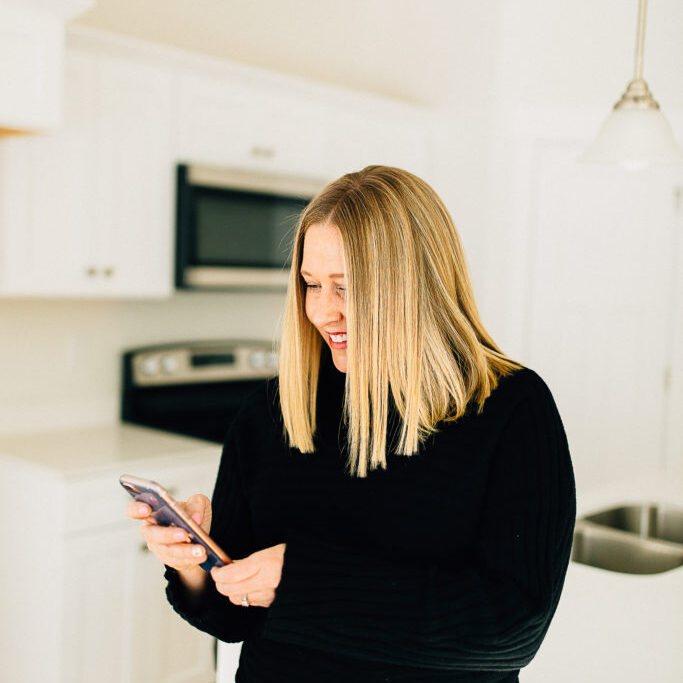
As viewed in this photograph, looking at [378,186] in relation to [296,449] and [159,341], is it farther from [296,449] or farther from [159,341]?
[159,341]

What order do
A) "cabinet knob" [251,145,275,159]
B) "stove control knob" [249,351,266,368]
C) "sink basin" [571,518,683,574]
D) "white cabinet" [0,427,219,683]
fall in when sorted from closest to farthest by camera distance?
1. "sink basin" [571,518,683,574]
2. "white cabinet" [0,427,219,683]
3. "cabinet knob" [251,145,275,159]
4. "stove control knob" [249,351,266,368]

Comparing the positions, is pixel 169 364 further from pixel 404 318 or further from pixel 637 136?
pixel 404 318

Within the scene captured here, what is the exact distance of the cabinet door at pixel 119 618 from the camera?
2.36 meters

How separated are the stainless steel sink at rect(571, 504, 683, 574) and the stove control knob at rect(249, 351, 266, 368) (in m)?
1.53

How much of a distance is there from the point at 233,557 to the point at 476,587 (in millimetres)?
384

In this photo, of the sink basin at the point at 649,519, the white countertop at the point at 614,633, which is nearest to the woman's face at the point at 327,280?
the white countertop at the point at 614,633

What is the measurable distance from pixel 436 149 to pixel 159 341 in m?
1.51

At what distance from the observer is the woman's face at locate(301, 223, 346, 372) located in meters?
1.14

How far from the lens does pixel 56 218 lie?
8.32 ft

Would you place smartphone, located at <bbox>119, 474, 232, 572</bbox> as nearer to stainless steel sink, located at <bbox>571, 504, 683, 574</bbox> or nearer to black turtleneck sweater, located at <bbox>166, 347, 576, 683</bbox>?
black turtleneck sweater, located at <bbox>166, 347, 576, 683</bbox>

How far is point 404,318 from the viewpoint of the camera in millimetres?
1115

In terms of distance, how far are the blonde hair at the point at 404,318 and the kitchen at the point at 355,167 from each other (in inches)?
27.5

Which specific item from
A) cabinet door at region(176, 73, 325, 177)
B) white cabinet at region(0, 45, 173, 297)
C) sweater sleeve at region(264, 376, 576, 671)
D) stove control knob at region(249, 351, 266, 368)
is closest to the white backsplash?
stove control knob at region(249, 351, 266, 368)

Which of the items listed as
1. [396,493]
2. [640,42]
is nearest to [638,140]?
[640,42]
